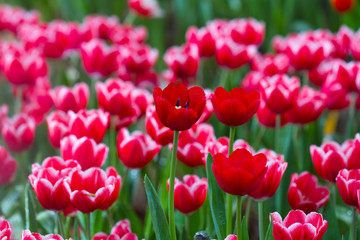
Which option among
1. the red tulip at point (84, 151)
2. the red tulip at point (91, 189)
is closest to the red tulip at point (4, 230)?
the red tulip at point (91, 189)

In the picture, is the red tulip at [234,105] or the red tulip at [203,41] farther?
the red tulip at [203,41]

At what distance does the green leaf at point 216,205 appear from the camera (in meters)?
1.04

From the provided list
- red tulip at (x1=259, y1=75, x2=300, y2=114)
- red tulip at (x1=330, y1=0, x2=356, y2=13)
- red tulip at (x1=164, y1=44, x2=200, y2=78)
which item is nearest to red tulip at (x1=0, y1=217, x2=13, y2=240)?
red tulip at (x1=259, y1=75, x2=300, y2=114)

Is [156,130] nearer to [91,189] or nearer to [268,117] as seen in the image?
[91,189]

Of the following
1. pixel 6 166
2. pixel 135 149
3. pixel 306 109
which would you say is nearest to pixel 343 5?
pixel 306 109

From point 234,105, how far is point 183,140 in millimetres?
293

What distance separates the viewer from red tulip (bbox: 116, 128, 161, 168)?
1.24 metres

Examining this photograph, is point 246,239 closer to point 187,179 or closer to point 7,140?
point 187,179

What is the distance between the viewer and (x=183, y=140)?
124cm

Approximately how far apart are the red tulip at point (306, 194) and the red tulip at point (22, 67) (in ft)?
3.49

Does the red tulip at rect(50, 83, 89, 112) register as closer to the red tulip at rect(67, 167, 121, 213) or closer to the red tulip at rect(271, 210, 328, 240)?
the red tulip at rect(67, 167, 121, 213)

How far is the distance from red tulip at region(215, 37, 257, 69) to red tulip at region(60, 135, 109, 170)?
29.3 inches

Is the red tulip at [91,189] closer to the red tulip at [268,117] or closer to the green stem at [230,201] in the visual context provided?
the green stem at [230,201]

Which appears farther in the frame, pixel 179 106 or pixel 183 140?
pixel 183 140
